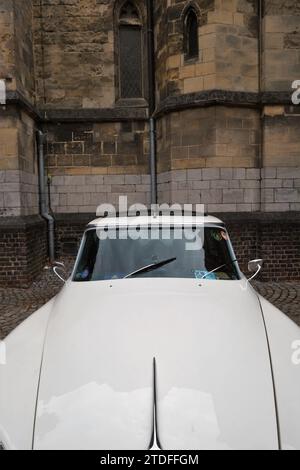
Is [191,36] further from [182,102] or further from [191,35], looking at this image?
[182,102]

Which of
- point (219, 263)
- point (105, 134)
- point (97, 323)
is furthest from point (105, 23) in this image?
point (97, 323)

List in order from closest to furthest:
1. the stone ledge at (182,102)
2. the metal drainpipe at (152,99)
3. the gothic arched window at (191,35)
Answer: the stone ledge at (182,102) → the gothic arched window at (191,35) → the metal drainpipe at (152,99)

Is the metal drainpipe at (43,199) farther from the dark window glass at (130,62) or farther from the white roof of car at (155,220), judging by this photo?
the white roof of car at (155,220)

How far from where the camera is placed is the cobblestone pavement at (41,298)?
6117mm

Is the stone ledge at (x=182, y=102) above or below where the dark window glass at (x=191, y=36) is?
below

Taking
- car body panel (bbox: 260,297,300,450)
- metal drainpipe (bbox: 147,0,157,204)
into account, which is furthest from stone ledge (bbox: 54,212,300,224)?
car body panel (bbox: 260,297,300,450)

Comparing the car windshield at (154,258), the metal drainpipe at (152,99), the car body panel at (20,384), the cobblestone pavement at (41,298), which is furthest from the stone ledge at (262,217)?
the car body panel at (20,384)

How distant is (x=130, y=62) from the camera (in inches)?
418

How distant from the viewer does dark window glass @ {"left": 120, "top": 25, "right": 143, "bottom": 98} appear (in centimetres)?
1051

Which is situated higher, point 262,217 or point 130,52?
point 130,52

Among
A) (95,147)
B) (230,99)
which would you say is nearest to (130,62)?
(95,147)

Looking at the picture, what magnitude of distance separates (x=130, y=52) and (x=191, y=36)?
2169 mm

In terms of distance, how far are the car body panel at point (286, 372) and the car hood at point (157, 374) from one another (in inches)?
1.9

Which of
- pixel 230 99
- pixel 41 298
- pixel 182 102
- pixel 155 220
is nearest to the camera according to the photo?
pixel 155 220
